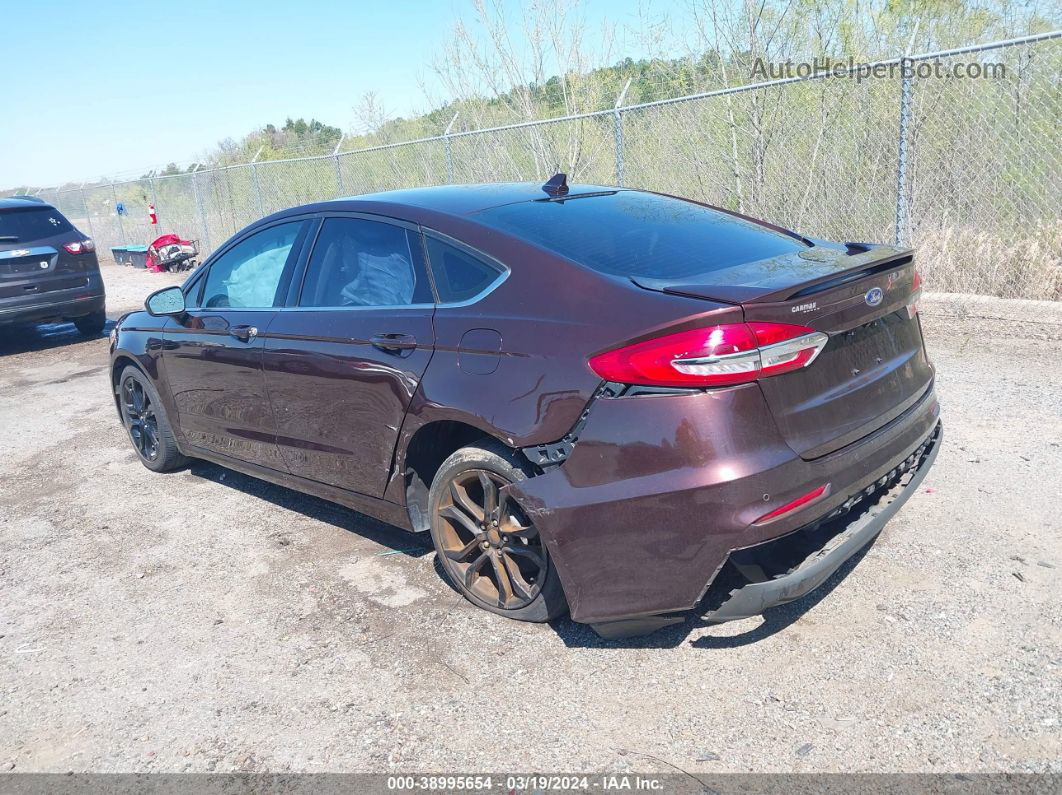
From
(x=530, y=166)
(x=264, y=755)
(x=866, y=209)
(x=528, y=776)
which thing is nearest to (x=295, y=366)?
(x=264, y=755)

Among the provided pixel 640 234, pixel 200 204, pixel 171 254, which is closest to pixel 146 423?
pixel 640 234

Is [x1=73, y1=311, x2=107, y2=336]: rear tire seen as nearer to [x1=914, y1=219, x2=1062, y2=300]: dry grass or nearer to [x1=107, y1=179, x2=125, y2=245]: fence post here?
[x1=914, y1=219, x2=1062, y2=300]: dry grass

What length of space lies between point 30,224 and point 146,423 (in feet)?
20.8

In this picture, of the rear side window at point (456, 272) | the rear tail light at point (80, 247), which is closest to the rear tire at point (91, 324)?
the rear tail light at point (80, 247)

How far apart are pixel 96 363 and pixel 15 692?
724cm

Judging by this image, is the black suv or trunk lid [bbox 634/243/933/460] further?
the black suv

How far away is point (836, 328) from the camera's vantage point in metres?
2.80

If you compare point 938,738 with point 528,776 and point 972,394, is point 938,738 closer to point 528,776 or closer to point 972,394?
point 528,776

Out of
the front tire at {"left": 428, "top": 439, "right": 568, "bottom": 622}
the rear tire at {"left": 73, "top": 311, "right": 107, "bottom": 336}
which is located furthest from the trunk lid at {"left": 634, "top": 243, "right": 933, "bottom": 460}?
the rear tire at {"left": 73, "top": 311, "right": 107, "bottom": 336}

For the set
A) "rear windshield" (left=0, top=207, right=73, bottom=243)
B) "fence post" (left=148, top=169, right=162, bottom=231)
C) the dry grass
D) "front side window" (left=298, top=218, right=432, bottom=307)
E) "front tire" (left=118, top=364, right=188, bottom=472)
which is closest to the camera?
"front side window" (left=298, top=218, right=432, bottom=307)

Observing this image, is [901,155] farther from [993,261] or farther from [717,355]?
[717,355]

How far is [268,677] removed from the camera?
123 inches

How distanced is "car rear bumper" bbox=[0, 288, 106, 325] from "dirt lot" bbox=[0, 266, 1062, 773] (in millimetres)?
6477

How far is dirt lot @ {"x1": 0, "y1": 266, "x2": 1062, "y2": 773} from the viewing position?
2.59m
